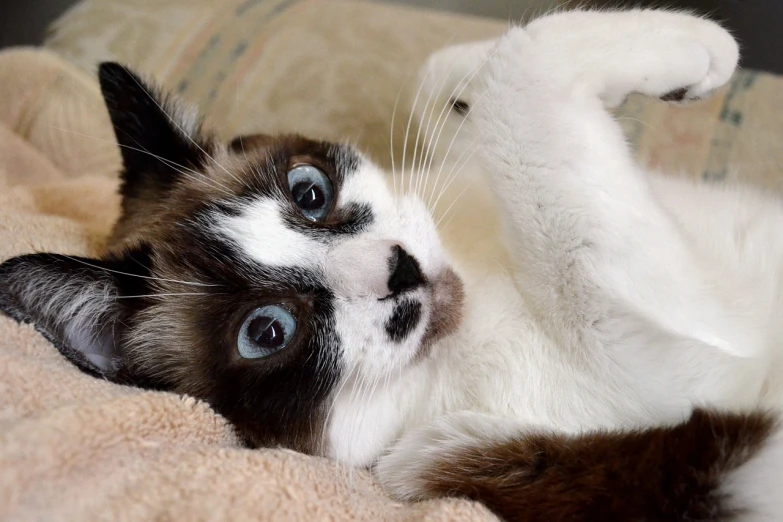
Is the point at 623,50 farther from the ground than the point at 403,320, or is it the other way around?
the point at 623,50

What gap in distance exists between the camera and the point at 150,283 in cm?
100

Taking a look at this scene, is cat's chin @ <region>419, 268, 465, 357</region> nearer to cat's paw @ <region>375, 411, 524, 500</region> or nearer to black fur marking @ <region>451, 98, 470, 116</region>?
cat's paw @ <region>375, 411, 524, 500</region>

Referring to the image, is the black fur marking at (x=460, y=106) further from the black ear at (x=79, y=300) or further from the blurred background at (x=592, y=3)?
the black ear at (x=79, y=300)

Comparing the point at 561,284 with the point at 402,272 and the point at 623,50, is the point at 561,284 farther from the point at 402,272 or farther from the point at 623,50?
the point at 623,50

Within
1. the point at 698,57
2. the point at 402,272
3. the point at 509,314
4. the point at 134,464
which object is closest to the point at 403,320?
the point at 402,272

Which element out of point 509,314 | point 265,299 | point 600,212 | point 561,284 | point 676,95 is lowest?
point 265,299

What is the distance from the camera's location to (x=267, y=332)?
0.92 m

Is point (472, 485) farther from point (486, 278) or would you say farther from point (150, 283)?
point (150, 283)

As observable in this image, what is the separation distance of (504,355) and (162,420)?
551 mm

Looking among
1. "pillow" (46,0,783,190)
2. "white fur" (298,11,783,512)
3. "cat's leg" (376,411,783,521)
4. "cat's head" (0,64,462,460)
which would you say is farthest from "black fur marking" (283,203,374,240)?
"pillow" (46,0,783,190)

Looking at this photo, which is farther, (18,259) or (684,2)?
(684,2)

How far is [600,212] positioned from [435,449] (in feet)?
1.52

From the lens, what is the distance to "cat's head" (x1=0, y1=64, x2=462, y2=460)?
2.93ft

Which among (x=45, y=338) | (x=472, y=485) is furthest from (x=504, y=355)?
(x=45, y=338)
